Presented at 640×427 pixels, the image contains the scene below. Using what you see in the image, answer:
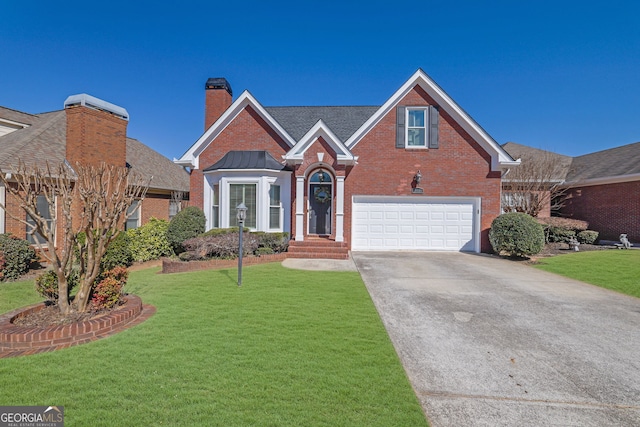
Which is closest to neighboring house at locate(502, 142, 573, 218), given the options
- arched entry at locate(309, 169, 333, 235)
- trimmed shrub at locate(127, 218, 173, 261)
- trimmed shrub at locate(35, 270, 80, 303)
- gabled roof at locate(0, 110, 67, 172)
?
arched entry at locate(309, 169, 333, 235)

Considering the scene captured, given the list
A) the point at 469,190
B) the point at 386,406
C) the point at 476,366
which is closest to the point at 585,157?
the point at 469,190

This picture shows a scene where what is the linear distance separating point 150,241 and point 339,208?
754cm

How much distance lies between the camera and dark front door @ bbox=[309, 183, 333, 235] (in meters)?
14.1

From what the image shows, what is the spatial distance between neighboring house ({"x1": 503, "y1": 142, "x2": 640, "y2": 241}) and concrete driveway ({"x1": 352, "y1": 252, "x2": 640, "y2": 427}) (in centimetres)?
1224

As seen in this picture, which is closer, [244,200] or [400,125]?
[244,200]

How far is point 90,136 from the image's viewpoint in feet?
41.6

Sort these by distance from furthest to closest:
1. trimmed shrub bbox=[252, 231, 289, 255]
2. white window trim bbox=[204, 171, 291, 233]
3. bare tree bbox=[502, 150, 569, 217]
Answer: bare tree bbox=[502, 150, 569, 217], white window trim bbox=[204, 171, 291, 233], trimmed shrub bbox=[252, 231, 289, 255]

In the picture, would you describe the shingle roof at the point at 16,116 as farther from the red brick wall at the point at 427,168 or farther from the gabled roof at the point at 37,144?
the red brick wall at the point at 427,168

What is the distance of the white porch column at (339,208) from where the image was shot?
499 inches

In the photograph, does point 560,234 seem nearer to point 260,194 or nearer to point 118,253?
point 260,194

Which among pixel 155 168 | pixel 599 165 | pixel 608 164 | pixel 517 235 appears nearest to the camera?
pixel 517 235

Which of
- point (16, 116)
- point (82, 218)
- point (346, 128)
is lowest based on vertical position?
point (82, 218)

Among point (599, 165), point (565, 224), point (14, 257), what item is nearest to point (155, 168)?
point (14, 257)

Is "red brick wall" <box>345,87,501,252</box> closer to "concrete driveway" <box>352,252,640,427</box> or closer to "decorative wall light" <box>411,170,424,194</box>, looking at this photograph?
"decorative wall light" <box>411,170,424,194</box>
